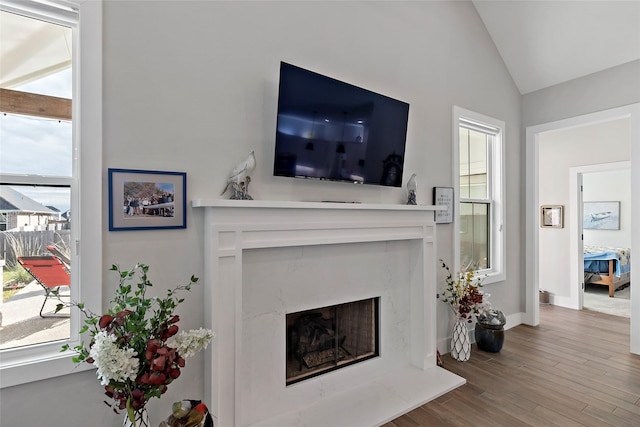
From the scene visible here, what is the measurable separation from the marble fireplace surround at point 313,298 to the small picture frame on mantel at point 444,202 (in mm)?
334

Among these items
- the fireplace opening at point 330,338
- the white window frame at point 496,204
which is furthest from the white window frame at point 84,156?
the white window frame at point 496,204

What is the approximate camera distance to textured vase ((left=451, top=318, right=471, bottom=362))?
2926 mm

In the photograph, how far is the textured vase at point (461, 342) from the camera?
9.60ft

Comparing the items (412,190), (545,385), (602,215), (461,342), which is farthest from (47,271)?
(602,215)

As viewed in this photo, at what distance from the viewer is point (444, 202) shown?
10.1 ft

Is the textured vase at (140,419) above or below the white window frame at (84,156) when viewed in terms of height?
below

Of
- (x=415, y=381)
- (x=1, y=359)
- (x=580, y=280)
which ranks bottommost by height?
(x=415, y=381)

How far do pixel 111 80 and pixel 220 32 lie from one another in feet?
2.22

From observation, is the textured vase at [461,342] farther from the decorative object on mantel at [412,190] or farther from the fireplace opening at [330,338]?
the decorative object on mantel at [412,190]

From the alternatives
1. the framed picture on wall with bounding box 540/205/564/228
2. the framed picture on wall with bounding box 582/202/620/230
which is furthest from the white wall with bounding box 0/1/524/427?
the framed picture on wall with bounding box 582/202/620/230

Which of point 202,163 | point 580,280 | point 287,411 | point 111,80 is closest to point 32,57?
point 111,80

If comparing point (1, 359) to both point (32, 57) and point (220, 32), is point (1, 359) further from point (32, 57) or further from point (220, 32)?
point (220, 32)

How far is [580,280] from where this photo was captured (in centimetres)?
461

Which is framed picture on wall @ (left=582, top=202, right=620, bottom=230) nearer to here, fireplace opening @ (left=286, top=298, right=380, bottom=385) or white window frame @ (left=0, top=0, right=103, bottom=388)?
fireplace opening @ (left=286, top=298, right=380, bottom=385)
